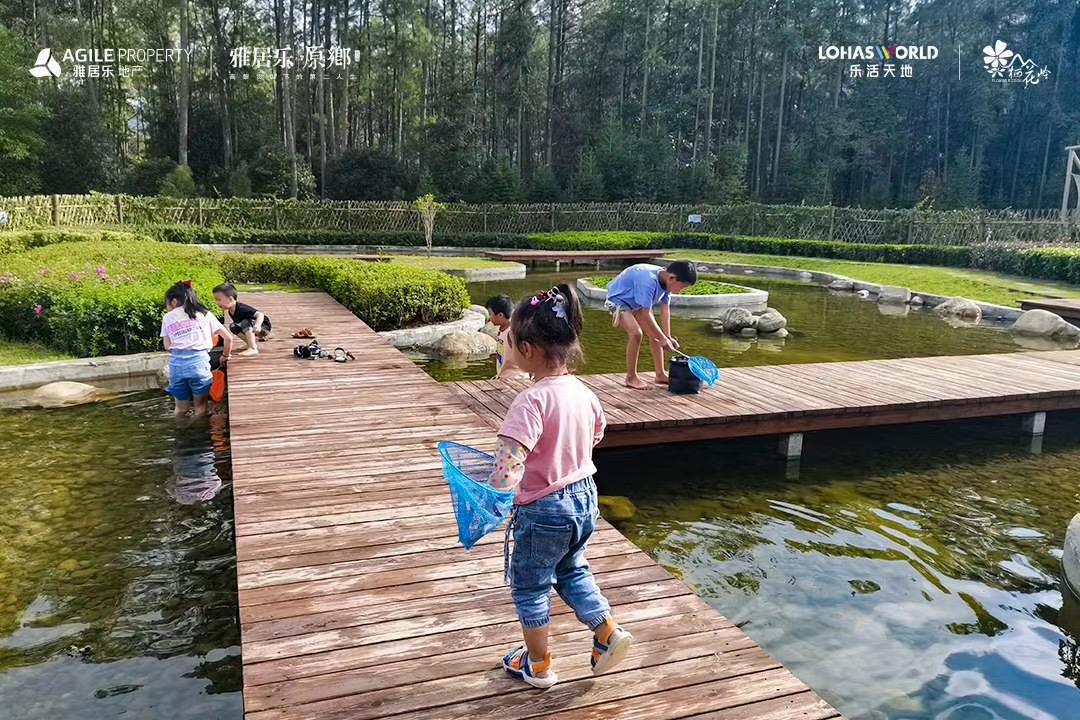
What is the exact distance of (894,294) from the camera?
59.4 ft

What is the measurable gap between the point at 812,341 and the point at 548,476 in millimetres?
11028

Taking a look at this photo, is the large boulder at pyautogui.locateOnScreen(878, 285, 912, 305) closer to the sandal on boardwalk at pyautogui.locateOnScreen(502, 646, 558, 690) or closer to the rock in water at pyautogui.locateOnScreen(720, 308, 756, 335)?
the rock in water at pyautogui.locateOnScreen(720, 308, 756, 335)

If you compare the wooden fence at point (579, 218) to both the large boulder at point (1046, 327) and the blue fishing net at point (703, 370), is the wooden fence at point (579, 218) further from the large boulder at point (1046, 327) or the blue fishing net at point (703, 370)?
the blue fishing net at point (703, 370)

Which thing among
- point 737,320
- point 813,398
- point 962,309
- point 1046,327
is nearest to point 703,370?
point 813,398

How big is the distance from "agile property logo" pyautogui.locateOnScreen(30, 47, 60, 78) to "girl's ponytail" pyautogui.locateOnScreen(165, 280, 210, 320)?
30.7 m

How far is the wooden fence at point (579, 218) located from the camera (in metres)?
24.4

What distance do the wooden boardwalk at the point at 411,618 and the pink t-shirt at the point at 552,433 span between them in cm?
74

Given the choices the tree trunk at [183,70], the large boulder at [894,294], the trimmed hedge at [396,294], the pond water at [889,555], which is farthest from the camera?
the tree trunk at [183,70]

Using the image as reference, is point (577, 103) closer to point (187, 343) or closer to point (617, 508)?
point (187, 343)

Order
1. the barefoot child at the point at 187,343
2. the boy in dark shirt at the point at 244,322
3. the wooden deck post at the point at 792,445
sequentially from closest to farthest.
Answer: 1. the barefoot child at the point at 187,343
2. the wooden deck post at the point at 792,445
3. the boy in dark shirt at the point at 244,322

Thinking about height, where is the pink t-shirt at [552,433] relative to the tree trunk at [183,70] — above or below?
below

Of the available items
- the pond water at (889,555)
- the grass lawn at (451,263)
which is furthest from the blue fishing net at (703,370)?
the grass lawn at (451,263)

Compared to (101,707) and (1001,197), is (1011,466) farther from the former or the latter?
(1001,197)

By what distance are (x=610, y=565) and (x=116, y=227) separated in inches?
1012
